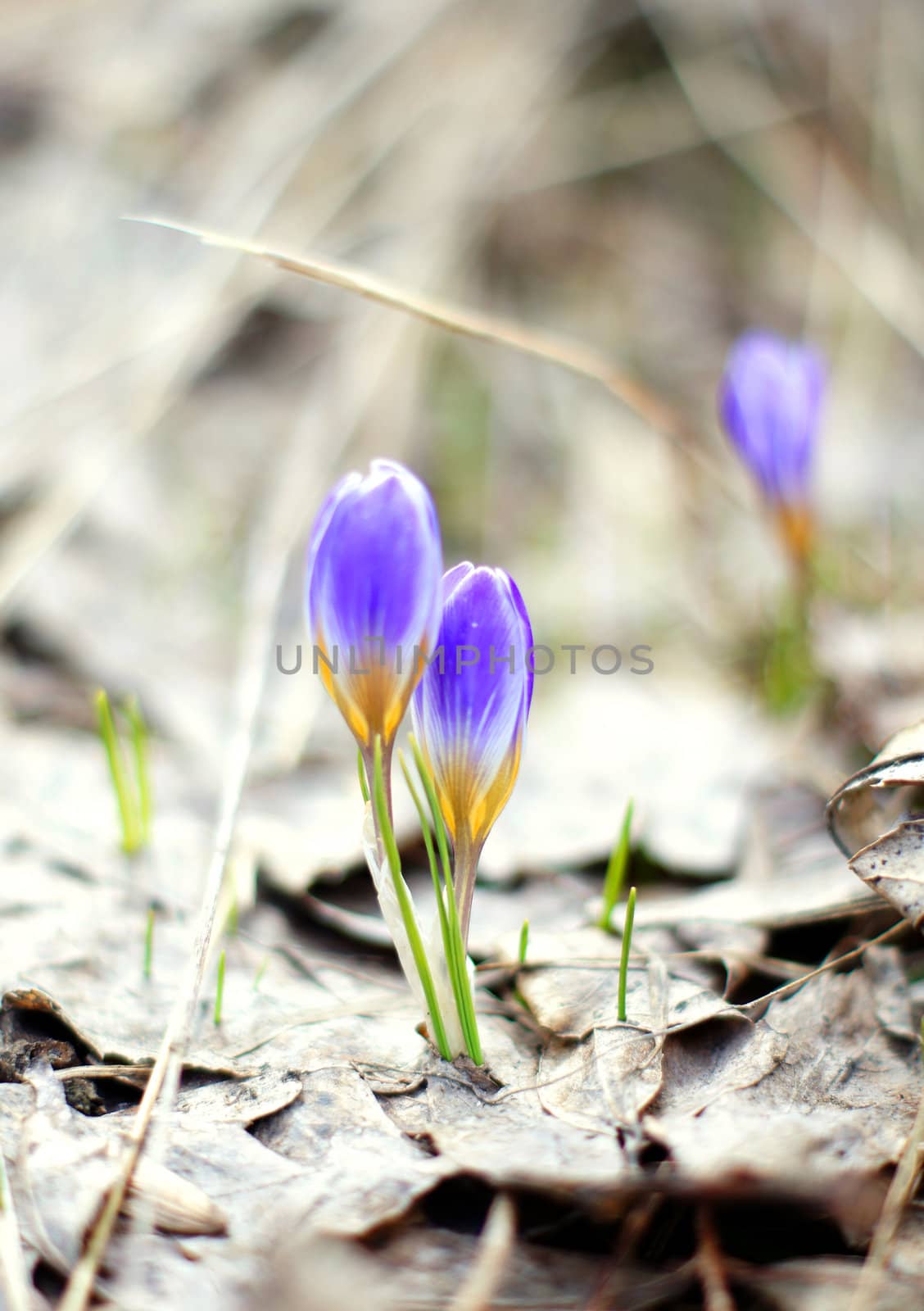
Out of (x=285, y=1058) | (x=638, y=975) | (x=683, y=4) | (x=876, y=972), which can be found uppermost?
(x=683, y=4)

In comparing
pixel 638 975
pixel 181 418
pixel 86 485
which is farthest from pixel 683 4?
pixel 638 975

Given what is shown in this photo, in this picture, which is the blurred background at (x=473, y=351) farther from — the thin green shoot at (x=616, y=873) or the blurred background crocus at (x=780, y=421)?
the thin green shoot at (x=616, y=873)

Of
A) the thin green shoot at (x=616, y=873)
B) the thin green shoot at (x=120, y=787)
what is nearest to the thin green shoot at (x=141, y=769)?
the thin green shoot at (x=120, y=787)

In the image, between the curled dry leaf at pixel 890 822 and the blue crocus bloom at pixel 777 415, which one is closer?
the curled dry leaf at pixel 890 822

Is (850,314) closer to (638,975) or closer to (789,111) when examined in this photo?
(789,111)

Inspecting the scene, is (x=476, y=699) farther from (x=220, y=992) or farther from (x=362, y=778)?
(x=220, y=992)

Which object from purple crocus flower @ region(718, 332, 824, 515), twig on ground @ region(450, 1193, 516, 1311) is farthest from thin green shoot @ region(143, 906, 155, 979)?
purple crocus flower @ region(718, 332, 824, 515)
